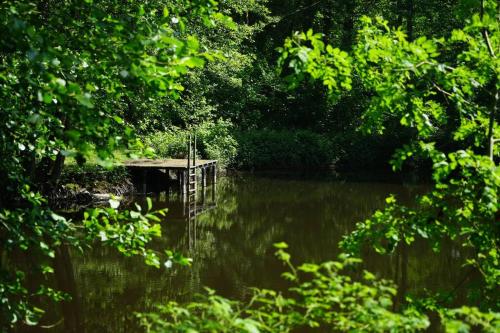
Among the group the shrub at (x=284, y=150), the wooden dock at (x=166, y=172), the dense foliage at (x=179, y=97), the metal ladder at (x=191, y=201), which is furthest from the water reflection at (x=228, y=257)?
the shrub at (x=284, y=150)

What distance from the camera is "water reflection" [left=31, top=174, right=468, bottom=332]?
9031mm

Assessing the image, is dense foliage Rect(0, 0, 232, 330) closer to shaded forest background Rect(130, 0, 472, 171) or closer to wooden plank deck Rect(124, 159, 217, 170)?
wooden plank deck Rect(124, 159, 217, 170)

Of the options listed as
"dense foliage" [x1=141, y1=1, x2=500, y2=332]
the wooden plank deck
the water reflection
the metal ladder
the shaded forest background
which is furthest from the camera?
the shaded forest background

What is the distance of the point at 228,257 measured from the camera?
12.2 metres

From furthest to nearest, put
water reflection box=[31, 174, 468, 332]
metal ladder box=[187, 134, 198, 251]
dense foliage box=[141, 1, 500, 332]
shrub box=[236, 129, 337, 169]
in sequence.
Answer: shrub box=[236, 129, 337, 169], metal ladder box=[187, 134, 198, 251], water reflection box=[31, 174, 468, 332], dense foliage box=[141, 1, 500, 332]

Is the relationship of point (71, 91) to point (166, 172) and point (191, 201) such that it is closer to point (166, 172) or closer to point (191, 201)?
point (191, 201)

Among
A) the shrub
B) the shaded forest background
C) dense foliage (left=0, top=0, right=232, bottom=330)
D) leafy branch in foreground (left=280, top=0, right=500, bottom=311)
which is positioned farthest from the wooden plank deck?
Answer: leafy branch in foreground (left=280, top=0, right=500, bottom=311)

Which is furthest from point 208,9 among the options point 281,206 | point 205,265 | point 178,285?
point 281,206

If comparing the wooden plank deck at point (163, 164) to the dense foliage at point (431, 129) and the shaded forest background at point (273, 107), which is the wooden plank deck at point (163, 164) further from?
the dense foliage at point (431, 129)

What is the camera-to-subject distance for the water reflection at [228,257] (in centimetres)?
903

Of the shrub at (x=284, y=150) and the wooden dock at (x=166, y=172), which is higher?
the shrub at (x=284, y=150)

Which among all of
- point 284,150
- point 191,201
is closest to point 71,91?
point 191,201

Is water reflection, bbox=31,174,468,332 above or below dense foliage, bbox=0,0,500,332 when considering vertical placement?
below

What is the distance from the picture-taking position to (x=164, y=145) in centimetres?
2236
